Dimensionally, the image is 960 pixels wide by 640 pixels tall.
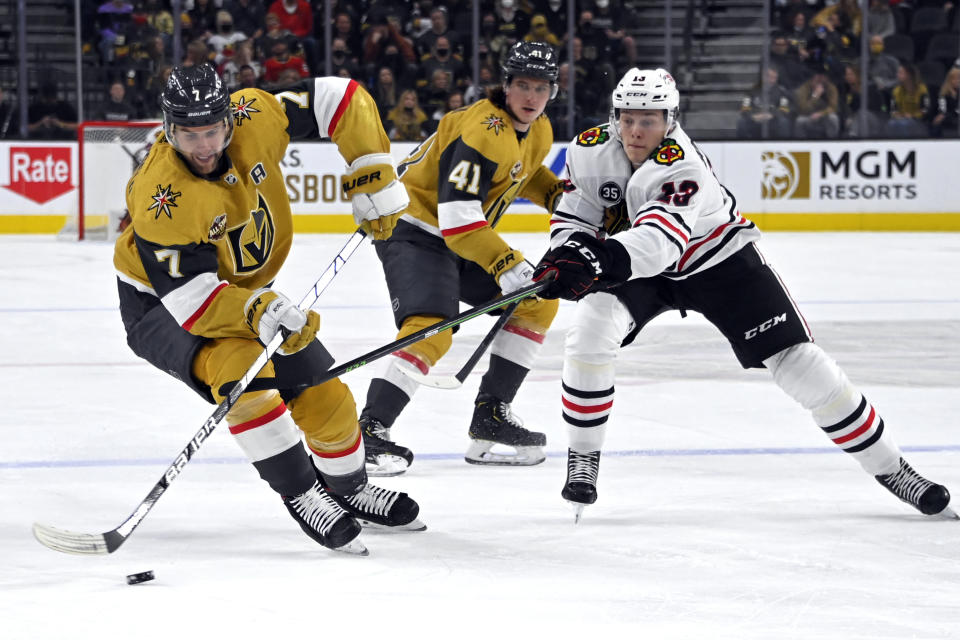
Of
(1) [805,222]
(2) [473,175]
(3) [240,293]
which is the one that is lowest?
(1) [805,222]

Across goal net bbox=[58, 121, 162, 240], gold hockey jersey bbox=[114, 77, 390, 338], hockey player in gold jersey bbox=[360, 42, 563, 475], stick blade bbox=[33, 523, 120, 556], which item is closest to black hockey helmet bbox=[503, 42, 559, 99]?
hockey player in gold jersey bbox=[360, 42, 563, 475]

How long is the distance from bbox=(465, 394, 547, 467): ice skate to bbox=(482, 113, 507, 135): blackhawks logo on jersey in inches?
28.5

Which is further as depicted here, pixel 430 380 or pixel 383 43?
pixel 383 43

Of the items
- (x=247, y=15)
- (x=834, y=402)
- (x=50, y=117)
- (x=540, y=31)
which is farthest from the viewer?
(x=247, y=15)

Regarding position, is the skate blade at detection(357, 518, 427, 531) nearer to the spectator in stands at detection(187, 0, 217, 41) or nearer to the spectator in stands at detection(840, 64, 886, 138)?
the spectator in stands at detection(840, 64, 886, 138)

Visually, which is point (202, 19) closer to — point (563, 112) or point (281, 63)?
point (281, 63)

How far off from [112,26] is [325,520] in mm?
8751

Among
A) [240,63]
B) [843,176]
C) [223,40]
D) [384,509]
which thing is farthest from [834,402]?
[223,40]

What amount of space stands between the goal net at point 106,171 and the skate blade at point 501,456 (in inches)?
240

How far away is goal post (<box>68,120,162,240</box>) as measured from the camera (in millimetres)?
9117

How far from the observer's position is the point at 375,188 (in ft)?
9.84

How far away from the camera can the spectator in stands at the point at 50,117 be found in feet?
32.6

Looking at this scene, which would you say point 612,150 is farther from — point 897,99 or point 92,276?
point 897,99

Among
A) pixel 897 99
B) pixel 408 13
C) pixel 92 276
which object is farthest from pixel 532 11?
pixel 92 276
